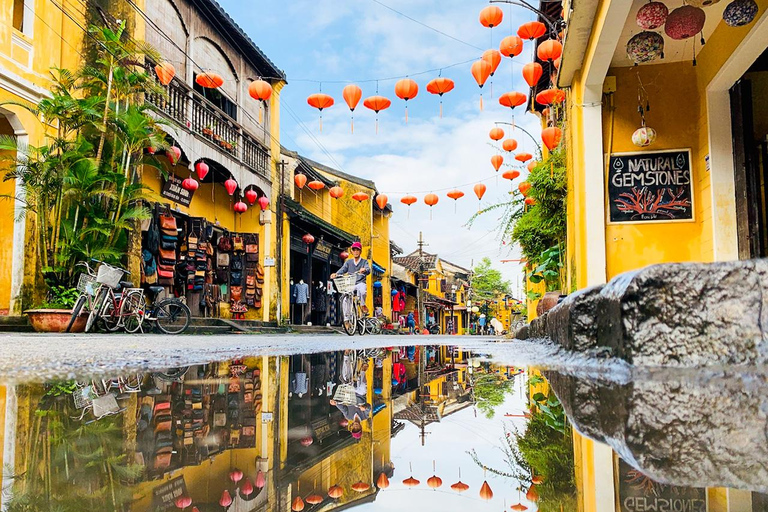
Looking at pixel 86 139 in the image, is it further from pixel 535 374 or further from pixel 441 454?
pixel 441 454

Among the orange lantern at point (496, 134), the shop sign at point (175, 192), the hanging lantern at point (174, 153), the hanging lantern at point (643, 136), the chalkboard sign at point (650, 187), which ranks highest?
the orange lantern at point (496, 134)

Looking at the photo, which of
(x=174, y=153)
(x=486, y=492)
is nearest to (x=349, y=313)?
(x=174, y=153)

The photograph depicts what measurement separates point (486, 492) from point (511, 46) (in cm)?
1013

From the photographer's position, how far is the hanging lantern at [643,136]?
613cm

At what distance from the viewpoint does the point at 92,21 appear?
9.98m

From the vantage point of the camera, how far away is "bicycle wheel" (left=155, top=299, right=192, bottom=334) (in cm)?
936

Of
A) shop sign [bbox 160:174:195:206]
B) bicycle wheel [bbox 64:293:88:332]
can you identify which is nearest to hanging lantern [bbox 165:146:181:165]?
shop sign [bbox 160:174:195:206]

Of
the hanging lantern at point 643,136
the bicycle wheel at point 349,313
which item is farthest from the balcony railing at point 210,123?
the hanging lantern at point 643,136

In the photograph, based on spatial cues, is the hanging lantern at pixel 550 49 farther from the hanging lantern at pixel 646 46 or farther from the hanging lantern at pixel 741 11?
the hanging lantern at pixel 741 11

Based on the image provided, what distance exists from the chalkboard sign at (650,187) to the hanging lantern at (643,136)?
0.30 meters

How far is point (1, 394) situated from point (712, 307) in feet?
7.38

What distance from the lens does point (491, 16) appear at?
33.2ft

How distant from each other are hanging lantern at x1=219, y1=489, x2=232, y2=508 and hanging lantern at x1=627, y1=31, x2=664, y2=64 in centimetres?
555

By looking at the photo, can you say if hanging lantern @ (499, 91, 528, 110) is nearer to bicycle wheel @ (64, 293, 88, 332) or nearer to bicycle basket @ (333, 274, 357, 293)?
bicycle basket @ (333, 274, 357, 293)
